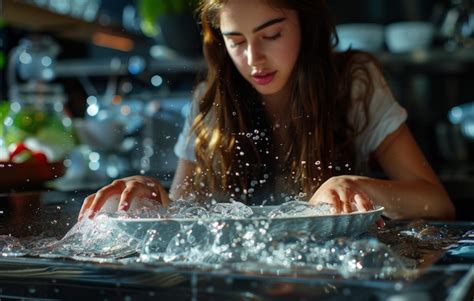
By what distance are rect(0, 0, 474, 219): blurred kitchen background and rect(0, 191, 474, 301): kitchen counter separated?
0.93 m

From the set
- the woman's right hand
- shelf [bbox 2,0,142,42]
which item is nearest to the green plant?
shelf [bbox 2,0,142,42]

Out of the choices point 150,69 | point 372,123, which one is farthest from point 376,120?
point 150,69

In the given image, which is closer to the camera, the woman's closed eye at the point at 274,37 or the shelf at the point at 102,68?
the woman's closed eye at the point at 274,37

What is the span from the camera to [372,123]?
1.21m

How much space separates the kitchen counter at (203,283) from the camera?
1.28 ft

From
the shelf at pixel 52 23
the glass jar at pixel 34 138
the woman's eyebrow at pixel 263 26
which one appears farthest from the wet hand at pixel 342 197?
the shelf at pixel 52 23

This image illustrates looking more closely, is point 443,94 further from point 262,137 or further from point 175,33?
point 262,137

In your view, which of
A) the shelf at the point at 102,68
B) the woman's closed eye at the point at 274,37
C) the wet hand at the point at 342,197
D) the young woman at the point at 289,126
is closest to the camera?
the wet hand at the point at 342,197

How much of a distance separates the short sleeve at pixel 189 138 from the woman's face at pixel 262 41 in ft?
0.55

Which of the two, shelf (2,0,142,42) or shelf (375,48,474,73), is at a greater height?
shelf (2,0,142,42)

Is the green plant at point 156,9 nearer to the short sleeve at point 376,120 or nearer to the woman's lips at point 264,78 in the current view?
the short sleeve at point 376,120

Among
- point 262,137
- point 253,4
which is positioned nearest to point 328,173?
point 262,137

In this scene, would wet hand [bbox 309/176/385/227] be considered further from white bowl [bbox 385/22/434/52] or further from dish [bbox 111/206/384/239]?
white bowl [bbox 385/22/434/52]

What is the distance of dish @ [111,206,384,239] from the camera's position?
20.7 inches
